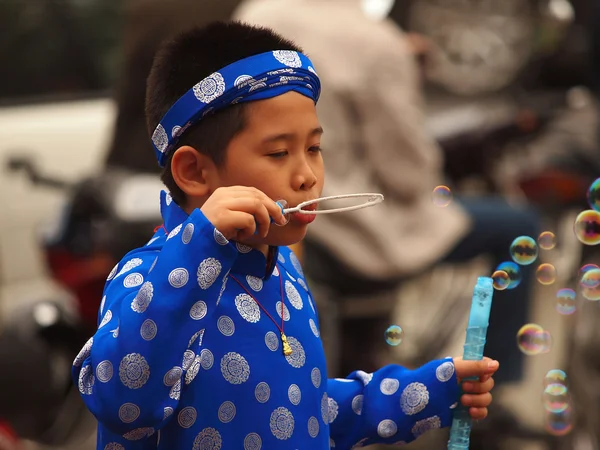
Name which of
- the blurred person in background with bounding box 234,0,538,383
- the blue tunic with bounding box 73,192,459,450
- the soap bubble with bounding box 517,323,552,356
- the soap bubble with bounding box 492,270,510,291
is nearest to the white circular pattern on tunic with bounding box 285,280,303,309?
the blue tunic with bounding box 73,192,459,450

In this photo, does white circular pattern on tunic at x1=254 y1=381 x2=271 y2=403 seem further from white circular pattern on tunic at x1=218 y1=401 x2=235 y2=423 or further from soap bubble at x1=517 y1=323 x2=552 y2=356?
soap bubble at x1=517 y1=323 x2=552 y2=356

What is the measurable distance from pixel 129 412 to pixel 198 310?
15 centimetres

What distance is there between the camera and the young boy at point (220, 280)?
1264mm

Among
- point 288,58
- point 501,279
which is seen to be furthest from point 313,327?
point 501,279

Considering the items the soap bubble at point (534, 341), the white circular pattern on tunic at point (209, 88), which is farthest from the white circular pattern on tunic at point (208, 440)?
the soap bubble at point (534, 341)

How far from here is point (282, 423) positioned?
139 centimetres

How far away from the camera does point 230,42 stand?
56.6 inches

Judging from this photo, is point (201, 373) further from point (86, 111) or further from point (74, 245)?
point (86, 111)

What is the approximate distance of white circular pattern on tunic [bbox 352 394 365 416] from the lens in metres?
1.61

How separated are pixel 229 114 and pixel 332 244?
191cm

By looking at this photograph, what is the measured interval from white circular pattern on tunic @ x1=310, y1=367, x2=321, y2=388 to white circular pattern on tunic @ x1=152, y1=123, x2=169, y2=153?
14.3 inches

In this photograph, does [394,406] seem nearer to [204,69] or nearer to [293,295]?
[293,295]

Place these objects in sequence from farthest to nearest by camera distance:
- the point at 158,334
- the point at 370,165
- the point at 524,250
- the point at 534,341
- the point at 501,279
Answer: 1. the point at 370,165
2. the point at 534,341
3. the point at 524,250
4. the point at 501,279
5. the point at 158,334

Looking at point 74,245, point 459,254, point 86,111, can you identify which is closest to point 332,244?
point 459,254
